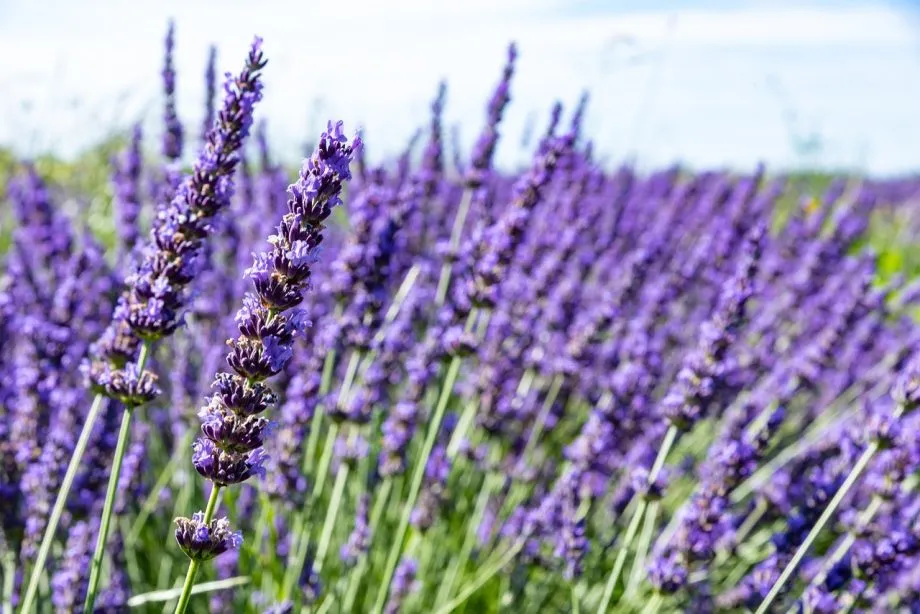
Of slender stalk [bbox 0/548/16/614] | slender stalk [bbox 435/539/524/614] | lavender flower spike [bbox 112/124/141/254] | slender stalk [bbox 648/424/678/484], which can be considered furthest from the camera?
lavender flower spike [bbox 112/124/141/254]

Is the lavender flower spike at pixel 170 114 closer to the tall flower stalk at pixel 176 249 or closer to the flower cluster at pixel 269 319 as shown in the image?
the tall flower stalk at pixel 176 249

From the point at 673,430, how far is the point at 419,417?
1557mm

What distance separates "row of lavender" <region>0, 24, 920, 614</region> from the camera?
5.76 feet

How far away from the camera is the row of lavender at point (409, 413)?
5.76ft

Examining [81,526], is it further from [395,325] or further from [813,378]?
[813,378]

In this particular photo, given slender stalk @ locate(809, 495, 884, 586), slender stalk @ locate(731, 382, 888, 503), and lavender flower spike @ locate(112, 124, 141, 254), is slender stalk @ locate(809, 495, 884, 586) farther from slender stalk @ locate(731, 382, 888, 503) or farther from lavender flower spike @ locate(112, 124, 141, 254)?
lavender flower spike @ locate(112, 124, 141, 254)

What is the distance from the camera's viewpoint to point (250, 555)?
9.78ft

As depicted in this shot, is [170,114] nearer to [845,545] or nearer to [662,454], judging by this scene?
[662,454]

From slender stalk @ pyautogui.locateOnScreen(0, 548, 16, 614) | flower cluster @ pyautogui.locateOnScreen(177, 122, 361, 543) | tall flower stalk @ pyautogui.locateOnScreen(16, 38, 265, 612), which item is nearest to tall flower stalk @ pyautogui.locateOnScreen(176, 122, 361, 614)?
flower cluster @ pyautogui.locateOnScreen(177, 122, 361, 543)

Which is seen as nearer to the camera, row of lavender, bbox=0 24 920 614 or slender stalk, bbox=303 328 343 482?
row of lavender, bbox=0 24 920 614

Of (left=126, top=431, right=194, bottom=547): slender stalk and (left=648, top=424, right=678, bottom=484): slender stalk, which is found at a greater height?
(left=648, top=424, right=678, bottom=484): slender stalk

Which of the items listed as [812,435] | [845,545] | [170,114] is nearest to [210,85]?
[170,114]

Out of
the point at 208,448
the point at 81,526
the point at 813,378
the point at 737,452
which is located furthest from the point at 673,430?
the point at 813,378

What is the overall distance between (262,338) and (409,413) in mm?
1642
